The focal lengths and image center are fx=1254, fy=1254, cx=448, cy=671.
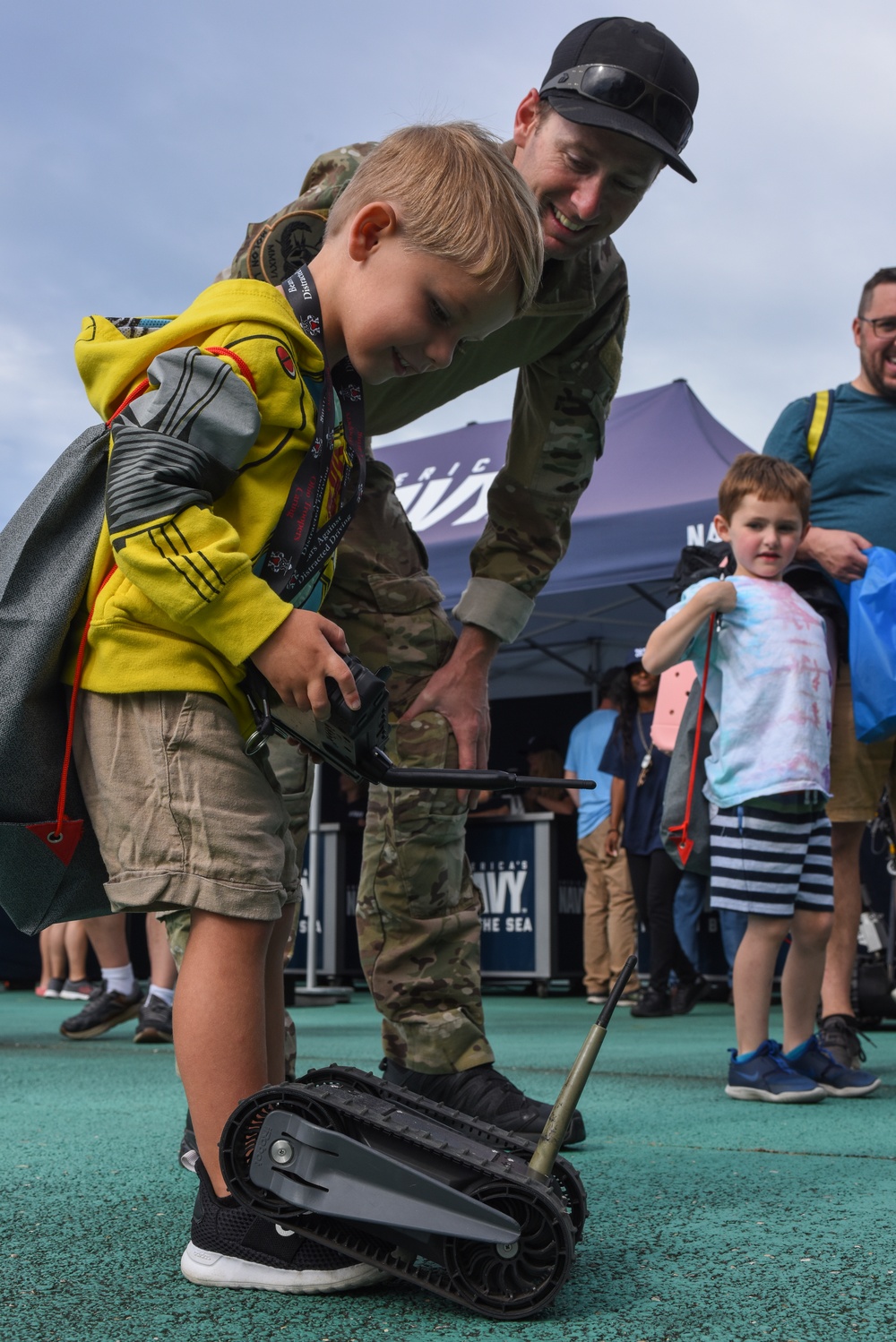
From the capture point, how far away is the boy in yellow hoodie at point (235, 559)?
3.80ft

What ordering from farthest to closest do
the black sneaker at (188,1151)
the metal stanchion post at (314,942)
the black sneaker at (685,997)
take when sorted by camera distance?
the metal stanchion post at (314,942) → the black sneaker at (685,997) → the black sneaker at (188,1151)

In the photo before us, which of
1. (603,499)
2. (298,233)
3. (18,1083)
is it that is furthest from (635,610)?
(298,233)

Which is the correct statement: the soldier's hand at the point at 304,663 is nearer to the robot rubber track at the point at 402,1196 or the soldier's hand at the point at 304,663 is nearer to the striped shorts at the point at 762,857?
the robot rubber track at the point at 402,1196

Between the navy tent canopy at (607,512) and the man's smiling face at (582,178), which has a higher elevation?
the navy tent canopy at (607,512)

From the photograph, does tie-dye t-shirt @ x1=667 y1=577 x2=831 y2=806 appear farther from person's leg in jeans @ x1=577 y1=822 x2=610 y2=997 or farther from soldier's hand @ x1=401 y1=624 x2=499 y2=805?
person's leg in jeans @ x1=577 y1=822 x2=610 y2=997

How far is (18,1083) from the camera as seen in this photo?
295cm

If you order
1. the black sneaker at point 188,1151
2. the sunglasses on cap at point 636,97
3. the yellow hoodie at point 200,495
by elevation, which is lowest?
the black sneaker at point 188,1151

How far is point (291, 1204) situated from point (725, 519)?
88.3 inches

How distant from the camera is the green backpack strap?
3.19 m

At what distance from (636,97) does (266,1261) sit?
1.70m

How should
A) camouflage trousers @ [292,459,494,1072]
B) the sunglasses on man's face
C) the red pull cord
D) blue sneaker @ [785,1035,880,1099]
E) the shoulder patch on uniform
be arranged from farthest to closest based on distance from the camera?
the sunglasses on man's face, the red pull cord, blue sneaker @ [785,1035,880,1099], camouflage trousers @ [292,459,494,1072], the shoulder patch on uniform

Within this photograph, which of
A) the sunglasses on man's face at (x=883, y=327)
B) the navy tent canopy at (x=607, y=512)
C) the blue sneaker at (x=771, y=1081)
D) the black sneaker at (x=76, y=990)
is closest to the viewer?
the blue sneaker at (x=771, y=1081)

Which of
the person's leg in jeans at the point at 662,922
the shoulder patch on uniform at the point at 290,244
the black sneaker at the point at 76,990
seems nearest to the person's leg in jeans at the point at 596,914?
the person's leg in jeans at the point at 662,922

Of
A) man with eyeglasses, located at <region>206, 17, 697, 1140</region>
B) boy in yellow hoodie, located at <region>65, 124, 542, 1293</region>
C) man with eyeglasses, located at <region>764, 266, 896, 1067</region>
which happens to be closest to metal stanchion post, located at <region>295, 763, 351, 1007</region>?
man with eyeglasses, located at <region>764, 266, 896, 1067</region>
